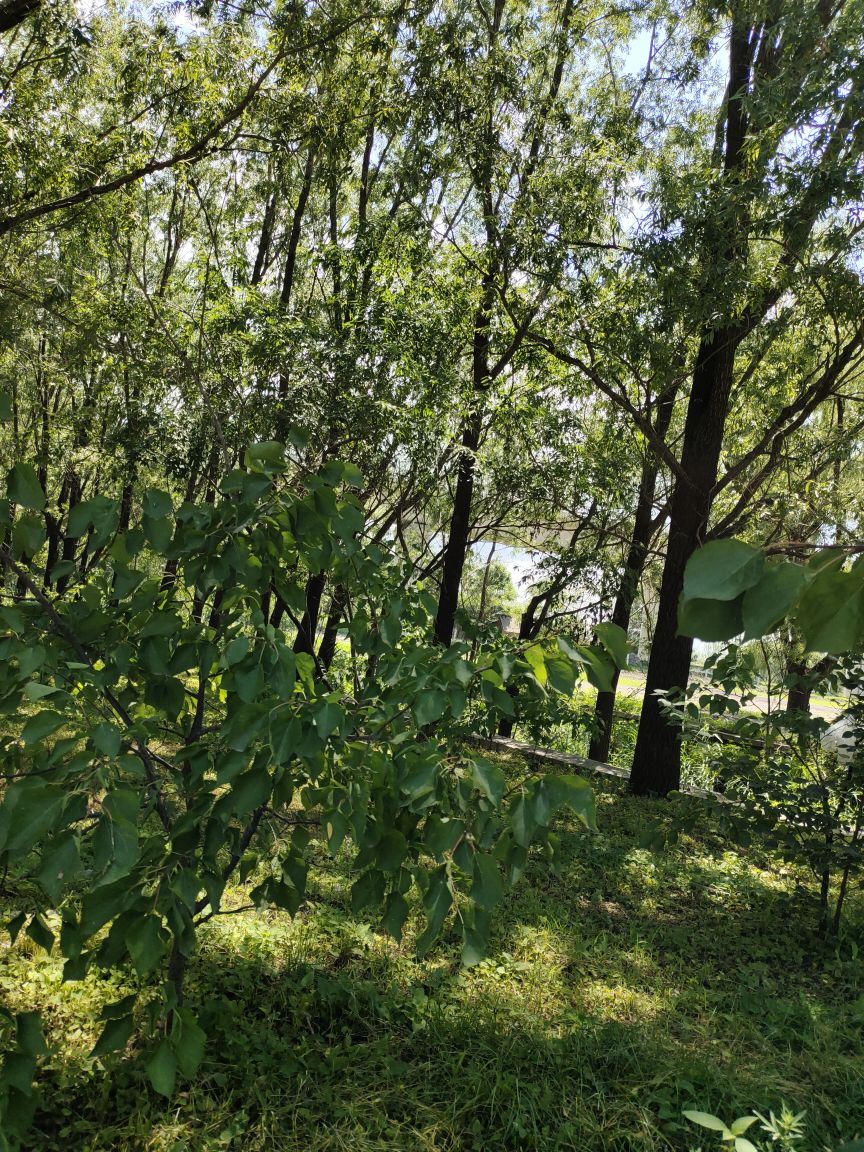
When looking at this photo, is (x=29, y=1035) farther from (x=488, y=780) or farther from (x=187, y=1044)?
(x=488, y=780)

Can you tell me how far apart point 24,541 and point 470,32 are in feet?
24.5

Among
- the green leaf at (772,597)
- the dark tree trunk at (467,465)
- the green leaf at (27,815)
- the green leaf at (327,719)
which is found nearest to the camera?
the green leaf at (772,597)

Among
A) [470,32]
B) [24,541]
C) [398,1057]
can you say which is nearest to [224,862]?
[398,1057]

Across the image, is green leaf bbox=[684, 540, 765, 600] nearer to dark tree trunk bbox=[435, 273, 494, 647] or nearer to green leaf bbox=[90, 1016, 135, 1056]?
green leaf bbox=[90, 1016, 135, 1056]

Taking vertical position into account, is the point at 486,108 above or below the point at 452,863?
above

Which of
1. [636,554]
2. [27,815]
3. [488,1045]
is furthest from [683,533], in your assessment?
[27,815]

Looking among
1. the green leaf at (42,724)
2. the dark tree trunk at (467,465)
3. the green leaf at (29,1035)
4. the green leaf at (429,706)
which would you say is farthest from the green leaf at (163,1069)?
the dark tree trunk at (467,465)

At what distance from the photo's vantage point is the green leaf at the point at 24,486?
1400 millimetres

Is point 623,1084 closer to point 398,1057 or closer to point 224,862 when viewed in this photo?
point 398,1057

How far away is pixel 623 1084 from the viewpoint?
2.28 m

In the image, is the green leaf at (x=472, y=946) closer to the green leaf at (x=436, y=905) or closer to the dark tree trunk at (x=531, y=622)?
the green leaf at (x=436, y=905)

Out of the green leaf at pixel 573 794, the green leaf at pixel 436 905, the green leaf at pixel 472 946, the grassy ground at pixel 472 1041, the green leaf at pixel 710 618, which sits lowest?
the grassy ground at pixel 472 1041

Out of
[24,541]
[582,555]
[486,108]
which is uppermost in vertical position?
[486,108]

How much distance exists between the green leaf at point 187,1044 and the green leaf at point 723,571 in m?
1.45
